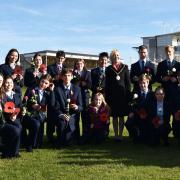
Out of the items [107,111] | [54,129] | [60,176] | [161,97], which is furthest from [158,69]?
[60,176]

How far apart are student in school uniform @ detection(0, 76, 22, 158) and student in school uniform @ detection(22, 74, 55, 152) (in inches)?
12.3

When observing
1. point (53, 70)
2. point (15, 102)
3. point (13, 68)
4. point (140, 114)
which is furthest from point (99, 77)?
point (15, 102)

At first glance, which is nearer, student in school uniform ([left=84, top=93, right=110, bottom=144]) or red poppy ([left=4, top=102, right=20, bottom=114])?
red poppy ([left=4, top=102, right=20, bottom=114])

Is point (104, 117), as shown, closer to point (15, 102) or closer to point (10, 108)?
point (15, 102)

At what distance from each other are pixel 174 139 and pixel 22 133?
3.49 m

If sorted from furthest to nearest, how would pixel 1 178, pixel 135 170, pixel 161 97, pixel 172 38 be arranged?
pixel 172 38 < pixel 161 97 < pixel 135 170 < pixel 1 178

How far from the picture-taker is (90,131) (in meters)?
9.64

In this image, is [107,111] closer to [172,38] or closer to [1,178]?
[1,178]

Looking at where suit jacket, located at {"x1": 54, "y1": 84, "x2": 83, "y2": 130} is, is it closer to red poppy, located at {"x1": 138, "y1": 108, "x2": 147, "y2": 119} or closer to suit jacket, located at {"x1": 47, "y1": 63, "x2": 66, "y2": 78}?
suit jacket, located at {"x1": 47, "y1": 63, "x2": 66, "y2": 78}

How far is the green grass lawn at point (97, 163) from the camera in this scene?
6.86 m

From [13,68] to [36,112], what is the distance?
1.10 meters

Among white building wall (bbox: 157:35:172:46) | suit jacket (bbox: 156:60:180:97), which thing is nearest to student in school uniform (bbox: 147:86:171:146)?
suit jacket (bbox: 156:60:180:97)

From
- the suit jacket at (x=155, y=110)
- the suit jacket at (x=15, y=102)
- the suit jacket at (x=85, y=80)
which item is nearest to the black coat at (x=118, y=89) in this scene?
the suit jacket at (x=85, y=80)

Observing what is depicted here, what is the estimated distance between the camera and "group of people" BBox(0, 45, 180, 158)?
29.7ft
